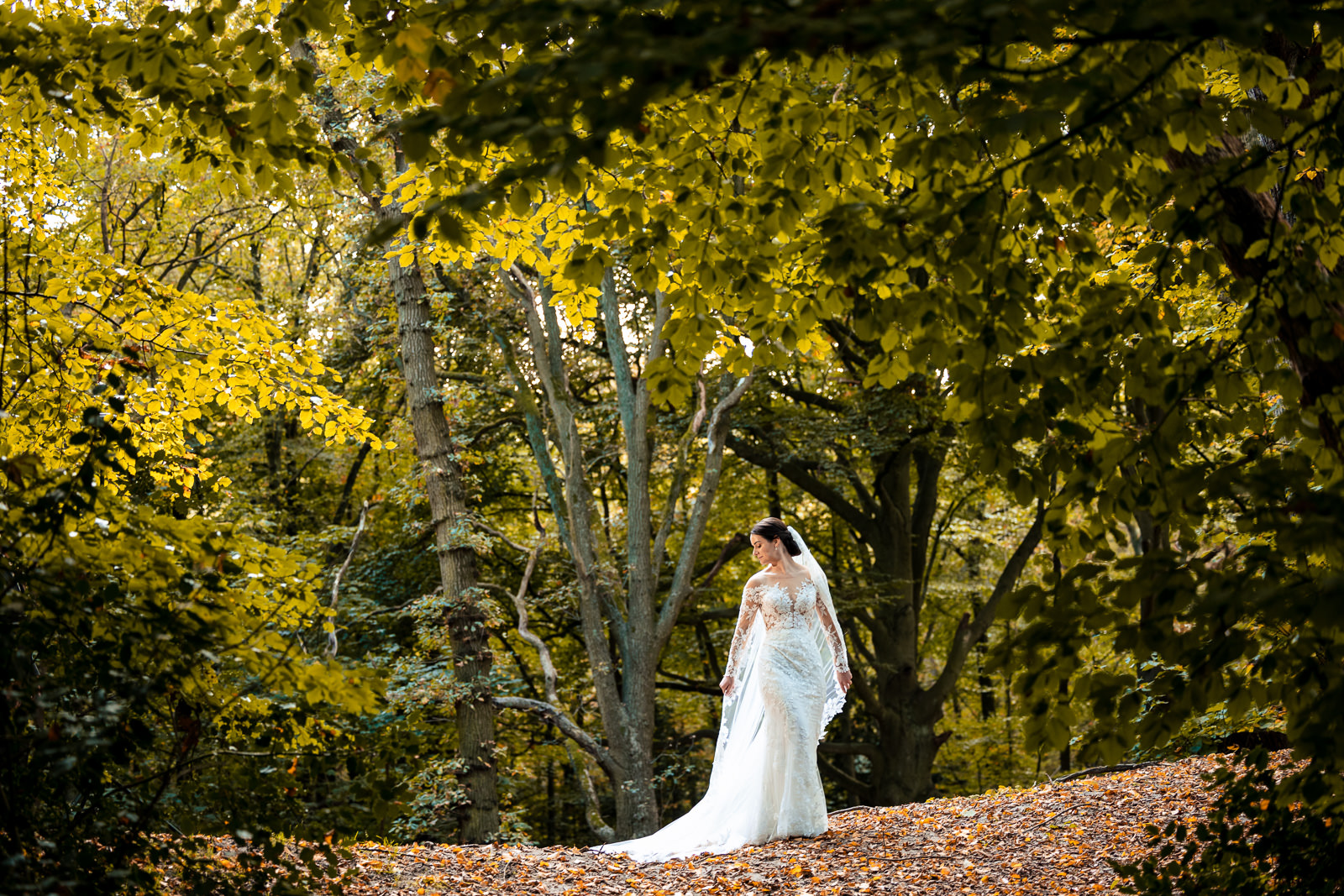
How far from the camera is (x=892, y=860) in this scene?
6.23 meters

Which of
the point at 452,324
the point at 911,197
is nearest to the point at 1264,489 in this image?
→ the point at 911,197

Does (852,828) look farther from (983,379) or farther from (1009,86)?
(1009,86)

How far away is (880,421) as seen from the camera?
1295 cm

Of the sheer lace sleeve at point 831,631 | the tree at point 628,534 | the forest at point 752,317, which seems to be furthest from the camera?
the tree at point 628,534

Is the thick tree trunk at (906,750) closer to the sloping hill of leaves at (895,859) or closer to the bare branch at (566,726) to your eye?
the bare branch at (566,726)

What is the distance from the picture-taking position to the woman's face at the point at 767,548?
7598 mm

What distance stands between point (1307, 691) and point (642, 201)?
8.20 feet

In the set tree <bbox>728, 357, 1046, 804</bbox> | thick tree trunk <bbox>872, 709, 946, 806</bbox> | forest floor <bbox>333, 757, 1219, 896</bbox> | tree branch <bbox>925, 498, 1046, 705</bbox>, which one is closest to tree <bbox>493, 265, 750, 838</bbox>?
tree <bbox>728, 357, 1046, 804</bbox>

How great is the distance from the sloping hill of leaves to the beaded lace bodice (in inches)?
51.3

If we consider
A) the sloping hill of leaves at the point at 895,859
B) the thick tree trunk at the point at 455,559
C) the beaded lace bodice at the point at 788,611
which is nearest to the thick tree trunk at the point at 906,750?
the thick tree trunk at the point at 455,559

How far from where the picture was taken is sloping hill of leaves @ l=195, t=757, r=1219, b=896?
553cm

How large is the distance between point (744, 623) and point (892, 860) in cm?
208

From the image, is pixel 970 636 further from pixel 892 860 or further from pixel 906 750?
pixel 892 860

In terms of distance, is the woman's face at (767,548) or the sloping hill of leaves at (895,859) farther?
the woman's face at (767,548)
